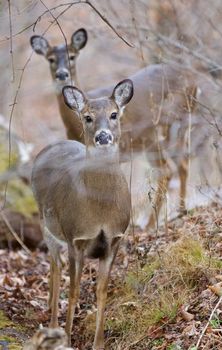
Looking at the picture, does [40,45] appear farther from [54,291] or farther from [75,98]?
[54,291]

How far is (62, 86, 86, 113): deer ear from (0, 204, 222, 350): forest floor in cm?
151

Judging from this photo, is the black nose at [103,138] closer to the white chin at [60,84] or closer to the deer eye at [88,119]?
the deer eye at [88,119]

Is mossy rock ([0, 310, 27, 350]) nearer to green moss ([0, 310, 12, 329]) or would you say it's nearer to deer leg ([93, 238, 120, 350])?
green moss ([0, 310, 12, 329])

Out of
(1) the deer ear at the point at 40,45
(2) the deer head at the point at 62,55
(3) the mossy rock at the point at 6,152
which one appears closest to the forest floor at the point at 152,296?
(2) the deer head at the point at 62,55

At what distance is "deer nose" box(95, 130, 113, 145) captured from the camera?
22.4 feet

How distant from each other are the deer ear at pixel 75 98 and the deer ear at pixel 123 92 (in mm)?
271

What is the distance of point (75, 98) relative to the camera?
743 centimetres

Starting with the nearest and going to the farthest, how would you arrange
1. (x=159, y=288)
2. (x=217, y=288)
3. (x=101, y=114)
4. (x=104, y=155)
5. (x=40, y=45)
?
(x=217, y=288)
(x=104, y=155)
(x=101, y=114)
(x=159, y=288)
(x=40, y=45)

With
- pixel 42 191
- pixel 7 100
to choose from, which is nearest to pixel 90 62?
pixel 7 100

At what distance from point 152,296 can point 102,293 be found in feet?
1.50

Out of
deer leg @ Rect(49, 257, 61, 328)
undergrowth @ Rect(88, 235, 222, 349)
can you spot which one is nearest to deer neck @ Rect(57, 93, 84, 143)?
deer leg @ Rect(49, 257, 61, 328)

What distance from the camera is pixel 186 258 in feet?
24.5

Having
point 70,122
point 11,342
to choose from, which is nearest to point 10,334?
point 11,342

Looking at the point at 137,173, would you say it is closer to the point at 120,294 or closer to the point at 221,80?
the point at 221,80
